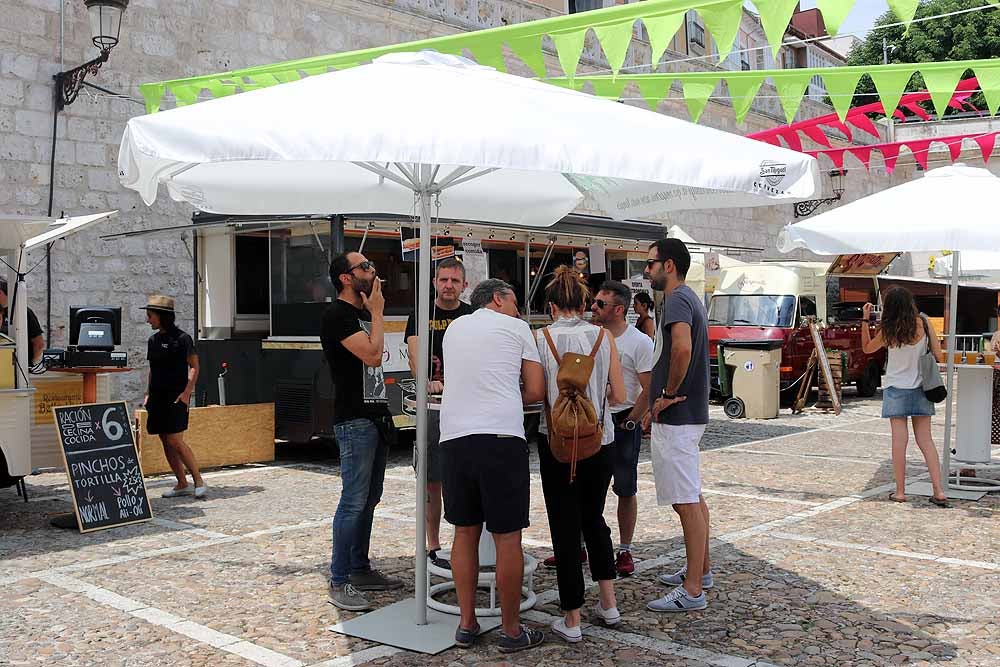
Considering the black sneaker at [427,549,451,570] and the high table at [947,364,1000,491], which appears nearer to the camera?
the black sneaker at [427,549,451,570]

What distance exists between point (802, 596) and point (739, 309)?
12309 mm

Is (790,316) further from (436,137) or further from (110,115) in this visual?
(436,137)

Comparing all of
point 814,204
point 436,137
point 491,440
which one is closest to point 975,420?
point 491,440

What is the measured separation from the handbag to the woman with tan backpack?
4.07m

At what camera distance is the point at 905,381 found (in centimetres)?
777

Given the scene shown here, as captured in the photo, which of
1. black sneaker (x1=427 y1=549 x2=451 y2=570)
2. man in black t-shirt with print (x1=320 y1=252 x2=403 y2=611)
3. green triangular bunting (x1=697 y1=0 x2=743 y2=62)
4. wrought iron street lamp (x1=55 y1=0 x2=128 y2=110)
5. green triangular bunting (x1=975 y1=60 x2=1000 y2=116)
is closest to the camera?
man in black t-shirt with print (x1=320 y1=252 x2=403 y2=611)

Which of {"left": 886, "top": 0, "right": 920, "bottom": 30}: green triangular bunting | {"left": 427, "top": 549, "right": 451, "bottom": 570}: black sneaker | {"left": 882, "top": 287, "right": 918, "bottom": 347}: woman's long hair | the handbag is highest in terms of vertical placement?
{"left": 886, "top": 0, "right": 920, "bottom": 30}: green triangular bunting

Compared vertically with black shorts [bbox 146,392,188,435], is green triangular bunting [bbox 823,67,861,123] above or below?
above

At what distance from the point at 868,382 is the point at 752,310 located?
11.3ft

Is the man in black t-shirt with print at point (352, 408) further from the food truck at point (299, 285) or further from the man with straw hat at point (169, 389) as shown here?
the food truck at point (299, 285)

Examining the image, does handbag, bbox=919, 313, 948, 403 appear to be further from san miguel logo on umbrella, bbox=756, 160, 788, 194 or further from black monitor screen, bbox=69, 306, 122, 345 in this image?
black monitor screen, bbox=69, 306, 122, 345

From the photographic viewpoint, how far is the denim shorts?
7738 mm

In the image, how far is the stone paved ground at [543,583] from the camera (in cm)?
442

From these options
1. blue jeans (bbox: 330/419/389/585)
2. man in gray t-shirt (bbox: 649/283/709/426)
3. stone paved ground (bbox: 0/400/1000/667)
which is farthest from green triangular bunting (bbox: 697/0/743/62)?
stone paved ground (bbox: 0/400/1000/667)
